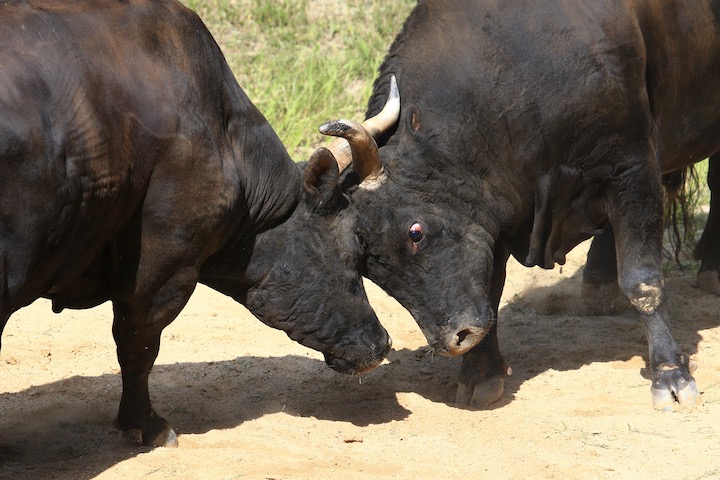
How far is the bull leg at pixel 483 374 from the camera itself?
21.6 ft

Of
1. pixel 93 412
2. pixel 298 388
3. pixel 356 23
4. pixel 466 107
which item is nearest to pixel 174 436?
pixel 93 412

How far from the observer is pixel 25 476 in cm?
521

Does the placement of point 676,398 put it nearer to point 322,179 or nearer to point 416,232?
point 416,232

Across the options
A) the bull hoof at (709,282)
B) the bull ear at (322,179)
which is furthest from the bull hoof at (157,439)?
the bull hoof at (709,282)

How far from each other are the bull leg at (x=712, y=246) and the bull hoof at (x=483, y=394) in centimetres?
254

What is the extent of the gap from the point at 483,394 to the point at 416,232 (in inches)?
39.9

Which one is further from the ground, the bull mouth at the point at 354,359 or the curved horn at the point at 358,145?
the curved horn at the point at 358,145

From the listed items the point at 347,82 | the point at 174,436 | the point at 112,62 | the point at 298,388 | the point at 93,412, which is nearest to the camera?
the point at 112,62

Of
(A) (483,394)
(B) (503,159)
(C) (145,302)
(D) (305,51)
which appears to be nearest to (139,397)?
(C) (145,302)

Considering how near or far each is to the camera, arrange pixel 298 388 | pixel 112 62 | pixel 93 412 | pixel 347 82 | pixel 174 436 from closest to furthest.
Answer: pixel 112 62 → pixel 174 436 → pixel 93 412 → pixel 298 388 → pixel 347 82

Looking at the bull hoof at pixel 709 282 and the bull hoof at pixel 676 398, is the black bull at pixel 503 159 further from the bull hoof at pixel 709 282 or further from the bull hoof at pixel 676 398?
the bull hoof at pixel 709 282

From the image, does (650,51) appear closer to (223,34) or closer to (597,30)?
(597,30)

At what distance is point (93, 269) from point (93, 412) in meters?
1.17

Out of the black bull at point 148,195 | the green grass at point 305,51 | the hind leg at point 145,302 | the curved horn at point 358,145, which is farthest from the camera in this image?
the green grass at point 305,51
